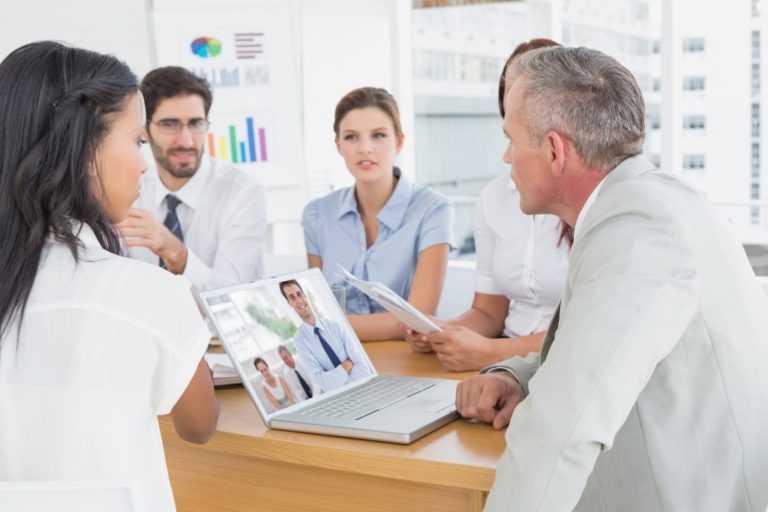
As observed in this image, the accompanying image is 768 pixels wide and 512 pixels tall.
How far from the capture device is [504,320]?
2.63 m

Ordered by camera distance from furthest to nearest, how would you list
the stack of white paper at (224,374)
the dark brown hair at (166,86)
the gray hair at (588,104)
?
1. the dark brown hair at (166,86)
2. the stack of white paper at (224,374)
3. the gray hair at (588,104)

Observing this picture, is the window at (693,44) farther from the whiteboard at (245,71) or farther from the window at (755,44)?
the whiteboard at (245,71)

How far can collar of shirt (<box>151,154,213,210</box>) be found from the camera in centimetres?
312

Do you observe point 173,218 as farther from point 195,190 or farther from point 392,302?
point 392,302

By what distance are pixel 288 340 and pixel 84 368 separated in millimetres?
598

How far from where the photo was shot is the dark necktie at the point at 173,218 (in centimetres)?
312

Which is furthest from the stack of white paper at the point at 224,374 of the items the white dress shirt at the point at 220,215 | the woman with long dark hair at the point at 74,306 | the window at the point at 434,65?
the window at the point at 434,65

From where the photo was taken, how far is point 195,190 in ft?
10.3

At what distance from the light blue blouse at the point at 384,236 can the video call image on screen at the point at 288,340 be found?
0.97m

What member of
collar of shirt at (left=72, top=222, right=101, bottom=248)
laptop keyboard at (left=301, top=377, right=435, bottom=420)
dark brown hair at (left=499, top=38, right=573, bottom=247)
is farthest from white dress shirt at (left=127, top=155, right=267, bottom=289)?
collar of shirt at (left=72, top=222, right=101, bottom=248)

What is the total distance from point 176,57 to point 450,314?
184 centimetres

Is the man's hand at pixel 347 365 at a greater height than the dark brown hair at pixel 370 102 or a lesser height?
lesser

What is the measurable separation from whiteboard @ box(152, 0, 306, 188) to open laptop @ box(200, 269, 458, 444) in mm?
2724

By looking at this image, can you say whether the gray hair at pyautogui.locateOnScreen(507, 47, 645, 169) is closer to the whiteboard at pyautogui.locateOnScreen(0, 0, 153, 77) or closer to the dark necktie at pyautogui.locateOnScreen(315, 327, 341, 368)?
the dark necktie at pyautogui.locateOnScreen(315, 327, 341, 368)
